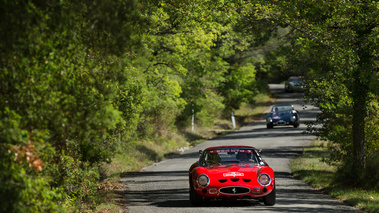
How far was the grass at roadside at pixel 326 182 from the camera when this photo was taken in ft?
44.4

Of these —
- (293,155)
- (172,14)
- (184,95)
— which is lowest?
(293,155)

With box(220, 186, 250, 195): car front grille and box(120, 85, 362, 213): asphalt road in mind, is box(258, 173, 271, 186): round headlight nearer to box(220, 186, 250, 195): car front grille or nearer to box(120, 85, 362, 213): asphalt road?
box(220, 186, 250, 195): car front grille

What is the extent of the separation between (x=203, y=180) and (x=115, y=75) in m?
5.70

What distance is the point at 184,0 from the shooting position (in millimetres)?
14727

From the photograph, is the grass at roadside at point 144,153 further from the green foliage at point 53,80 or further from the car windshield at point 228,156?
the green foliage at point 53,80

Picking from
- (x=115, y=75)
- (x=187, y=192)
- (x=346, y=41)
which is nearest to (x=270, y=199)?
(x=187, y=192)

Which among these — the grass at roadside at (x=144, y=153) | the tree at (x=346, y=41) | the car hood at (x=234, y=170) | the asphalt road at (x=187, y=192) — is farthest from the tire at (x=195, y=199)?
the tree at (x=346, y=41)

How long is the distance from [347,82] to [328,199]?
3.80 m

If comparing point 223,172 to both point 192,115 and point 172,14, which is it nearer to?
point 172,14

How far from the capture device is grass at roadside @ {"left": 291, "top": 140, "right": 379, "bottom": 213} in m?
13.5

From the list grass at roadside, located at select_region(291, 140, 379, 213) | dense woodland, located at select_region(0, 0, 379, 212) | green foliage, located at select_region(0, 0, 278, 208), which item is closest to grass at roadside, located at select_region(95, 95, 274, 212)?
dense woodland, located at select_region(0, 0, 379, 212)

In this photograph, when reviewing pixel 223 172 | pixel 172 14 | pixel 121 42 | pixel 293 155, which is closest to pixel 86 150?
pixel 121 42

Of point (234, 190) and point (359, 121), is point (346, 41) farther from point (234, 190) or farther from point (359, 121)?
point (234, 190)

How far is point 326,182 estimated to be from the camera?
1767 cm
